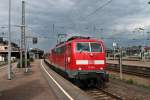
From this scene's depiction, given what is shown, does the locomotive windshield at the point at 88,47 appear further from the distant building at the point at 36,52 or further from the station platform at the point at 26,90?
the distant building at the point at 36,52

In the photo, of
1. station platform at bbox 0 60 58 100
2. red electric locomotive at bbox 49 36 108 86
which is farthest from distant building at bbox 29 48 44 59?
red electric locomotive at bbox 49 36 108 86

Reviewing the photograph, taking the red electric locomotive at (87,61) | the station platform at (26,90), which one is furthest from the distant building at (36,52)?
the red electric locomotive at (87,61)

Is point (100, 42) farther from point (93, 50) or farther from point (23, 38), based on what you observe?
point (23, 38)

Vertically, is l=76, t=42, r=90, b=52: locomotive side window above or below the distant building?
below

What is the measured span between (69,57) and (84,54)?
1452mm

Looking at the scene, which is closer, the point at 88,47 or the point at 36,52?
the point at 88,47

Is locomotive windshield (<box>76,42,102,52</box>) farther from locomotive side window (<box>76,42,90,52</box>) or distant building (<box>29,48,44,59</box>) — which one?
distant building (<box>29,48,44,59</box>)

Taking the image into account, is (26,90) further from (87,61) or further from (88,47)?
(88,47)

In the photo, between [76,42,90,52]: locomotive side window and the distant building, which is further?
the distant building

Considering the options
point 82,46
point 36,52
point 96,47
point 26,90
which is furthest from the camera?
point 36,52

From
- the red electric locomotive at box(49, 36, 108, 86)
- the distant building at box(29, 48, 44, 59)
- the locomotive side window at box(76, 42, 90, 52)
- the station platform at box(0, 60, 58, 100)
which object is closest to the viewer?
the station platform at box(0, 60, 58, 100)

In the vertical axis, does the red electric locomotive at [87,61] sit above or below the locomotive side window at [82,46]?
below

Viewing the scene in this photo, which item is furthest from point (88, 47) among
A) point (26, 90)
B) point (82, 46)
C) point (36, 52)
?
point (36, 52)

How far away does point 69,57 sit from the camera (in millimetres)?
20750
